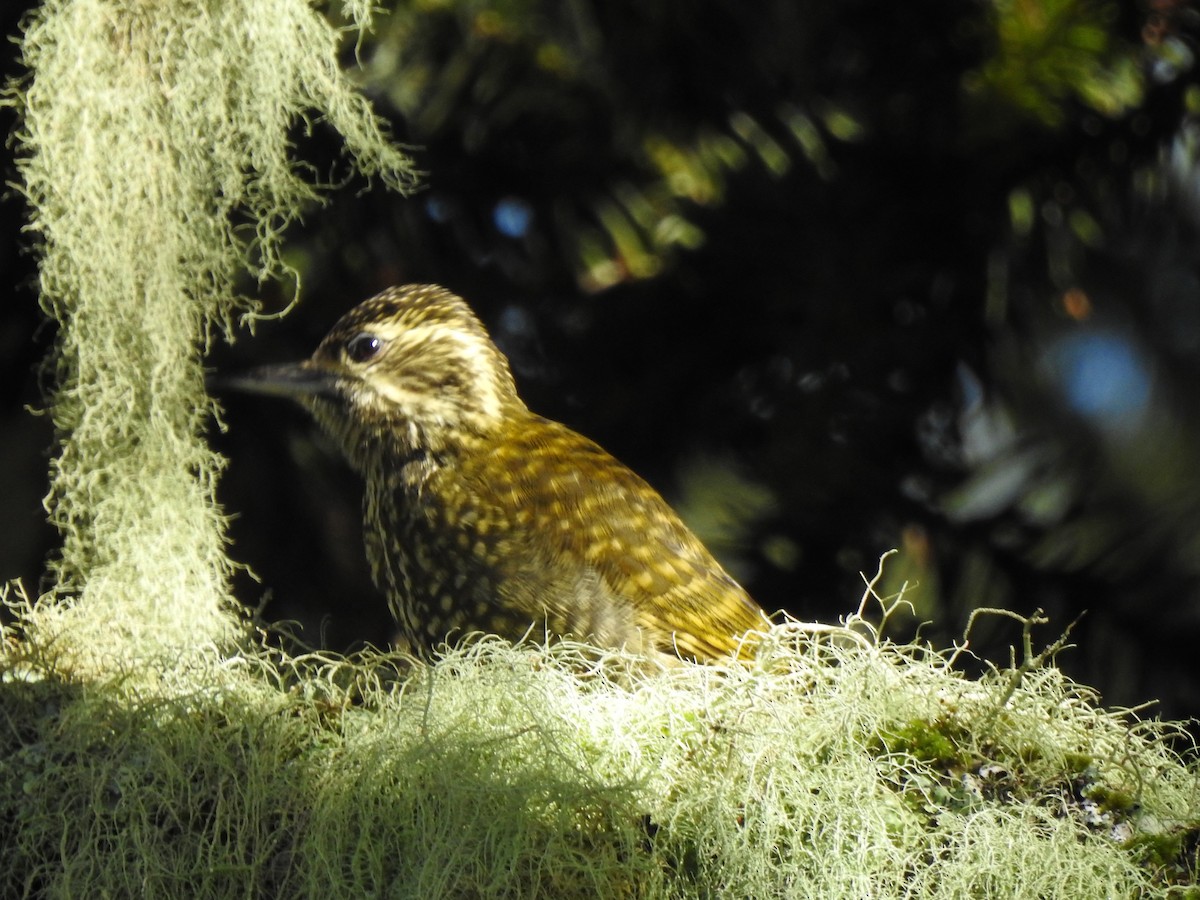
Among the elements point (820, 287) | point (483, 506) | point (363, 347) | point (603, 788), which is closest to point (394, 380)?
point (363, 347)

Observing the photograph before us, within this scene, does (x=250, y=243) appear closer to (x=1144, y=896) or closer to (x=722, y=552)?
(x=722, y=552)

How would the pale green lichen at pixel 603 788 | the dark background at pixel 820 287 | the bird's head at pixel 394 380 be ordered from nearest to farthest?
the pale green lichen at pixel 603 788 < the bird's head at pixel 394 380 < the dark background at pixel 820 287

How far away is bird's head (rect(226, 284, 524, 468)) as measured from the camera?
6.21ft

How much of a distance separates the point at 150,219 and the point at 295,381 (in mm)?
322

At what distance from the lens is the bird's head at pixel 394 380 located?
1892mm

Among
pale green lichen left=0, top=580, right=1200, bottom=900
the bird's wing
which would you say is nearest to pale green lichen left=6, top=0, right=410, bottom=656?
the bird's wing

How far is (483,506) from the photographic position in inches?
70.6

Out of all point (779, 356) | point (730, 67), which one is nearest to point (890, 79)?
point (730, 67)

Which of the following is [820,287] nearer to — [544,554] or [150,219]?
[544,554]

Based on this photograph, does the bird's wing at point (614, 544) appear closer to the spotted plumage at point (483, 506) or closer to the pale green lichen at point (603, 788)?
the spotted plumage at point (483, 506)

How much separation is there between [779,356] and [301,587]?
0.86 metres

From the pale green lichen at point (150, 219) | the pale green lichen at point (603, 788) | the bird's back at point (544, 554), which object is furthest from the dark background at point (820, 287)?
the pale green lichen at point (603, 788)

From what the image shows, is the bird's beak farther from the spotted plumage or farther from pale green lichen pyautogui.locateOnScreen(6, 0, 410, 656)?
pale green lichen pyautogui.locateOnScreen(6, 0, 410, 656)

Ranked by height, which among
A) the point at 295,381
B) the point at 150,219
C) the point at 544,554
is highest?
the point at 150,219
